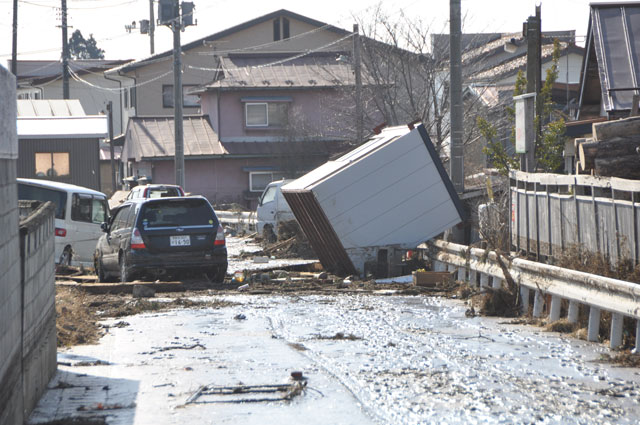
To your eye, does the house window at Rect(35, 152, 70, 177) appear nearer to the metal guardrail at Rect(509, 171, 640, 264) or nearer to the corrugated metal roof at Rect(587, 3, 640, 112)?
the corrugated metal roof at Rect(587, 3, 640, 112)

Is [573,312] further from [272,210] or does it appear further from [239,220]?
[239,220]

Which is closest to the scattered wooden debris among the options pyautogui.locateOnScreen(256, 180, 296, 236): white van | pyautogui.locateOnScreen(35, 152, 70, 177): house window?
pyautogui.locateOnScreen(256, 180, 296, 236): white van

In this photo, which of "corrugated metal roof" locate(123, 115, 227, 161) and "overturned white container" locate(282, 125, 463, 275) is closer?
"overturned white container" locate(282, 125, 463, 275)

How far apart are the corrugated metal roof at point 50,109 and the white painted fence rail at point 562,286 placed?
1565 inches

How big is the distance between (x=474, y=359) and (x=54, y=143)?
40940 mm

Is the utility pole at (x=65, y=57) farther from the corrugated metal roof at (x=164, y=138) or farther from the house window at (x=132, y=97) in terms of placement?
the house window at (x=132, y=97)

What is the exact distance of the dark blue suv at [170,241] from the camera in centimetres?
1762

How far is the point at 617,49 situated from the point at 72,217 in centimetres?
1340

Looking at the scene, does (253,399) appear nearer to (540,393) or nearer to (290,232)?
(540,393)

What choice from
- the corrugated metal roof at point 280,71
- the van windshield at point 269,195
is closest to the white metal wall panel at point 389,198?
the van windshield at point 269,195

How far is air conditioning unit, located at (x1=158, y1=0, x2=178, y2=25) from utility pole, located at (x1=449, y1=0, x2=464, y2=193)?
1891 cm

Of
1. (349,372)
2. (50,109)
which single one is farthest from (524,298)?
(50,109)

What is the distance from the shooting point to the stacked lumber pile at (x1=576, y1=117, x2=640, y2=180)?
12125 mm

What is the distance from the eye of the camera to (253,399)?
24.3 feet
